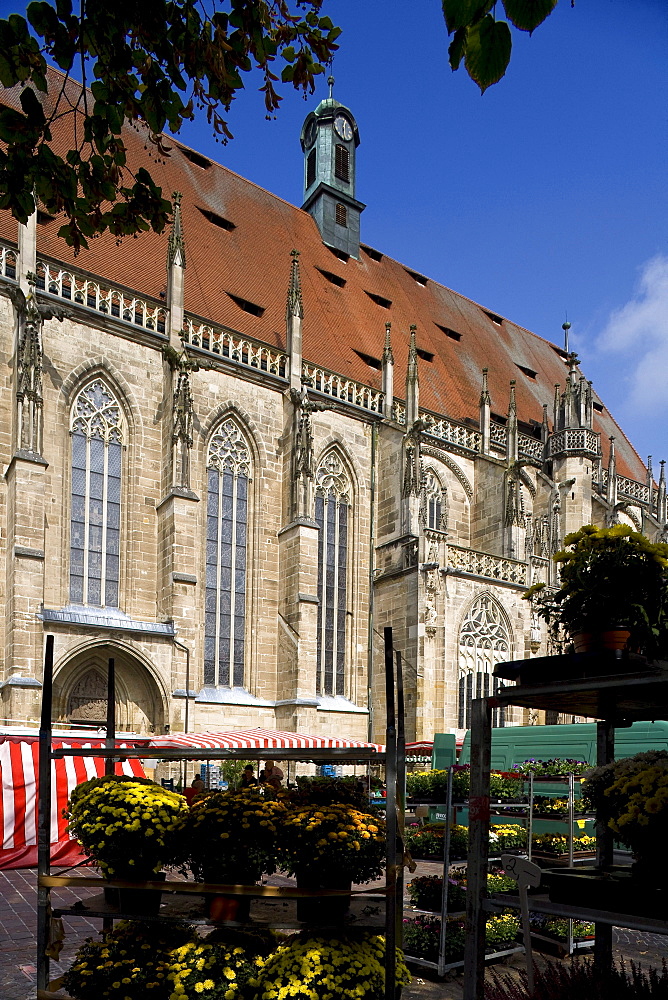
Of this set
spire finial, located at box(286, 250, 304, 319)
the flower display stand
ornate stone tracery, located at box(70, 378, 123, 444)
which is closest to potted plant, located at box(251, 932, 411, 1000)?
the flower display stand

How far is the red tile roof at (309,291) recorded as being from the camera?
23.4 metres

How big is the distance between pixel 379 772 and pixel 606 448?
21.5 meters

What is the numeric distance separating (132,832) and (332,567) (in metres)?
19.0

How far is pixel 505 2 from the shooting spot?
2.57 meters

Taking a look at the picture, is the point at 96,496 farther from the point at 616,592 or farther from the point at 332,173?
the point at 332,173

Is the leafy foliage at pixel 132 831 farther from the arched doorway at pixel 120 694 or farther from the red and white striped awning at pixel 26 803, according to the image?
the arched doorway at pixel 120 694

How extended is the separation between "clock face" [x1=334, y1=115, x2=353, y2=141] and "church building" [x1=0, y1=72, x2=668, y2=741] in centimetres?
693

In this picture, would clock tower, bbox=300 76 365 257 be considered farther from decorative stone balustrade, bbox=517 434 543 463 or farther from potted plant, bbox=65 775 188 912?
potted plant, bbox=65 775 188 912

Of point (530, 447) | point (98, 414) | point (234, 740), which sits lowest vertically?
point (234, 740)

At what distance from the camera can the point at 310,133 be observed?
35.8 metres

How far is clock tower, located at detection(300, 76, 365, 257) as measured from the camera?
1286 inches

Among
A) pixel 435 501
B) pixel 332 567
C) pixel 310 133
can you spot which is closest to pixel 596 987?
pixel 332 567

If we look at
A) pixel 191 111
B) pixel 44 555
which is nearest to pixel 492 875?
pixel 191 111

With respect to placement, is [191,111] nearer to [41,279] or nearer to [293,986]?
[293,986]
